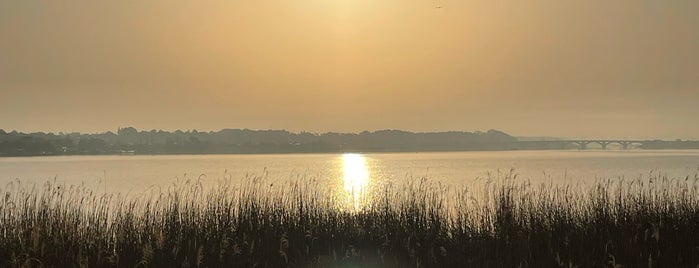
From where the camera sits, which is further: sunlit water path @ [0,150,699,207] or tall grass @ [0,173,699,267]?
sunlit water path @ [0,150,699,207]

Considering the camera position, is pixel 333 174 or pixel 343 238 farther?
A: pixel 333 174

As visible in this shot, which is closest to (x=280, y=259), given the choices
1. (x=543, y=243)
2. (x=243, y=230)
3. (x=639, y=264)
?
(x=243, y=230)

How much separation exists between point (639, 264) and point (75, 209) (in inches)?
377

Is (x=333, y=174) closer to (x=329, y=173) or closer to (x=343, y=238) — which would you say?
(x=329, y=173)

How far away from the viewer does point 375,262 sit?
904 centimetres

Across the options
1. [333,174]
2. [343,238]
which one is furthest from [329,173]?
[343,238]

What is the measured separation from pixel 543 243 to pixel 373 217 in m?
3.70

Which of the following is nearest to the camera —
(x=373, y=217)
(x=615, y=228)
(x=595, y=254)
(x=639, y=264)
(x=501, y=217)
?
(x=639, y=264)

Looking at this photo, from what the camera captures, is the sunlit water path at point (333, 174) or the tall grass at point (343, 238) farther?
the sunlit water path at point (333, 174)

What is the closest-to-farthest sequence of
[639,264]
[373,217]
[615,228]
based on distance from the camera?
[639,264]
[615,228]
[373,217]

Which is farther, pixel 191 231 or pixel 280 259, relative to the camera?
pixel 191 231

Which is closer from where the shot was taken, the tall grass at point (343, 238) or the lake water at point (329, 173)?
the tall grass at point (343, 238)

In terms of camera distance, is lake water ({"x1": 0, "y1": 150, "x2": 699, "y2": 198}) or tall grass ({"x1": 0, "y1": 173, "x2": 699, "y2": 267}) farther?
lake water ({"x1": 0, "y1": 150, "x2": 699, "y2": 198})

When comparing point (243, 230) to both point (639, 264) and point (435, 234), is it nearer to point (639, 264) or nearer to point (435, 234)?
point (435, 234)
